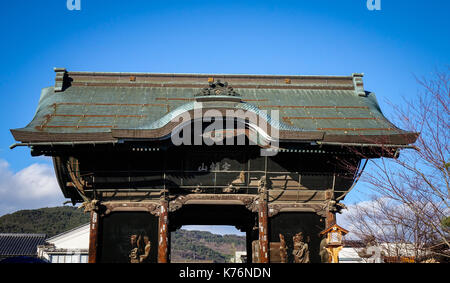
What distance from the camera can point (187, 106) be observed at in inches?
626

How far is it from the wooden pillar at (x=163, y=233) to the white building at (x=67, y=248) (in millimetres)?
31477

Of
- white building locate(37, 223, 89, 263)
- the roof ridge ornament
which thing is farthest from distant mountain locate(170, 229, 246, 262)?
the roof ridge ornament

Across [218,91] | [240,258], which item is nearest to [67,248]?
[240,258]

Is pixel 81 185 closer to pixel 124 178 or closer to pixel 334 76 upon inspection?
pixel 124 178

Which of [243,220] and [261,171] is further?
[243,220]

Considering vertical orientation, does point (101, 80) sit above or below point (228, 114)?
above

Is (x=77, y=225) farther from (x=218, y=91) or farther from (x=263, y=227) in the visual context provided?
(x=218, y=91)

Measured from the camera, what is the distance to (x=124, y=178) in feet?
55.8

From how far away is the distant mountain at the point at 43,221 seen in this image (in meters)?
70.2

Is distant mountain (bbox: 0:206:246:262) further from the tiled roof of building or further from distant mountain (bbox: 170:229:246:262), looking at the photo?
the tiled roof of building

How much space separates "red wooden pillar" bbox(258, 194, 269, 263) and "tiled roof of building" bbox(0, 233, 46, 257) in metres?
37.6

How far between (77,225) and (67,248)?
2904 centimetres
